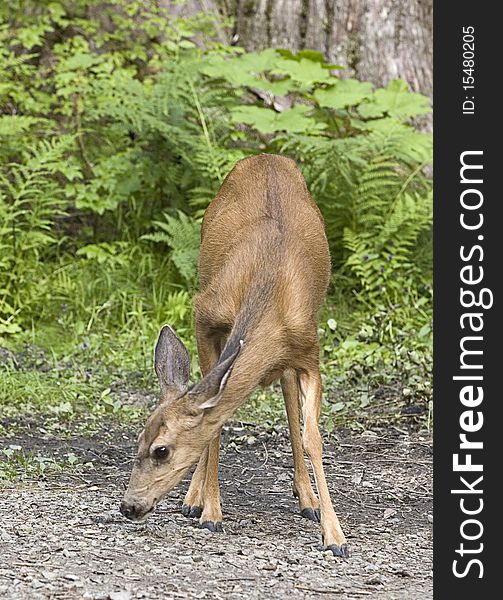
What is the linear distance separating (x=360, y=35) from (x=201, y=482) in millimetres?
6502

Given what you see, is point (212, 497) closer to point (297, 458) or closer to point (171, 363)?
point (297, 458)

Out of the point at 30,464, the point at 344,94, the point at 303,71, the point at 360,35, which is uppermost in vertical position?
the point at 360,35

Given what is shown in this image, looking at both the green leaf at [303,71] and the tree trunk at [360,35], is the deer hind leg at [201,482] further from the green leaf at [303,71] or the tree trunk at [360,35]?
the tree trunk at [360,35]

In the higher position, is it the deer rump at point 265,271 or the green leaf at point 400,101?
the green leaf at point 400,101

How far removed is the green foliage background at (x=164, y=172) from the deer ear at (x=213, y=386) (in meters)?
3.73

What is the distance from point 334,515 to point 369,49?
686 centimetres

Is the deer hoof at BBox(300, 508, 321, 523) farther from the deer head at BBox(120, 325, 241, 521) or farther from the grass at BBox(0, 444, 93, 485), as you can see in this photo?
the grass at BBox(0, 444, 93, 485)

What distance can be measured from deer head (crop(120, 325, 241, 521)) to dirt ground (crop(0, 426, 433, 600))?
246 millimetres

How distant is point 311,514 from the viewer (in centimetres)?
596

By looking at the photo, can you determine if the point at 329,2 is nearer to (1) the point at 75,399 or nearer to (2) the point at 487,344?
(1) the point at 75,399

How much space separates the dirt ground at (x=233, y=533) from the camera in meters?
4.78

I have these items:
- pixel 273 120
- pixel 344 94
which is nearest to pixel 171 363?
pixel 273 120

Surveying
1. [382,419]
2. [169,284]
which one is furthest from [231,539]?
[169,284]

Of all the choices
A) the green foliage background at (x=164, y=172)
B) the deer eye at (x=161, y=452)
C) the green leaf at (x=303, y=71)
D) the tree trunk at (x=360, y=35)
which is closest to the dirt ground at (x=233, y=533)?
the deer eye at (x=161, y=452)
